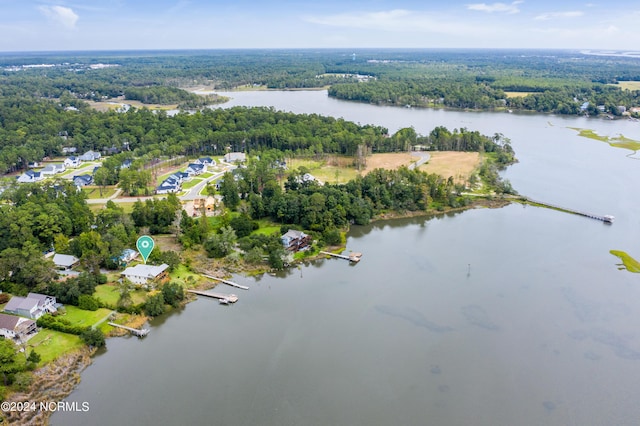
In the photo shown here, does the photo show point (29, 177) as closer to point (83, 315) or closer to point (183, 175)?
point (183, 175)

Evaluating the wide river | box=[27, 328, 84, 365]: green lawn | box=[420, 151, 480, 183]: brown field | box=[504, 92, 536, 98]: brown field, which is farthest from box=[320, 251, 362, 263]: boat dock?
box=[504, 92, 536, 98]: brown field

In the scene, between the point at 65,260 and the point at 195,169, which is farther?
the point at 195,169

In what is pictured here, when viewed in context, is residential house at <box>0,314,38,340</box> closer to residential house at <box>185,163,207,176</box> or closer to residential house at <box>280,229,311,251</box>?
residential house at <box>280,229,311,251</box>

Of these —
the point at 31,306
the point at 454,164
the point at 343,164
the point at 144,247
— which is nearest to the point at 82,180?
the point at 144,247

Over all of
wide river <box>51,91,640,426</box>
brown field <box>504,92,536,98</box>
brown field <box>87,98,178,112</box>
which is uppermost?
brown field <box>504,92,536,98</box>

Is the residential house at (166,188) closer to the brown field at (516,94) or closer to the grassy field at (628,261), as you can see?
the grassy field at (628,261)

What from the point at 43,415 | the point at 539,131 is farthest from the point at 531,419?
the point at 539,131

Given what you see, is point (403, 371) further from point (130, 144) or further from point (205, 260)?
point (130, 144)
